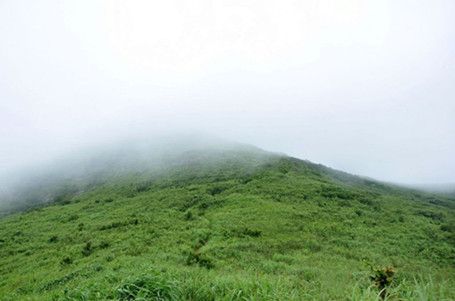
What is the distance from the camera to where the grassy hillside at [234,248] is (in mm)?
5090

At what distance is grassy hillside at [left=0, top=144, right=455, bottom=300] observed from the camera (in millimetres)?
5090

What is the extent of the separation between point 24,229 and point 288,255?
31.7 meters

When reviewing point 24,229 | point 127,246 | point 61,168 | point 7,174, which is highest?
point 127,246

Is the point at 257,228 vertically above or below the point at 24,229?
above

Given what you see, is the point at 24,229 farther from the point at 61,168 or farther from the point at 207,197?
the point at 61,168

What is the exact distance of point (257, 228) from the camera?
19.8 meters

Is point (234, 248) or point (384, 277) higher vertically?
point (384, 277)

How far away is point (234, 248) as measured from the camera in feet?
49.4

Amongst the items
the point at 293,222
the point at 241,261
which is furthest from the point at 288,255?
the point at 293,222

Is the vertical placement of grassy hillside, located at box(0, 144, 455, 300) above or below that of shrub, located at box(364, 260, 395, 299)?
below

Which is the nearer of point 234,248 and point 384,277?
point 384,277

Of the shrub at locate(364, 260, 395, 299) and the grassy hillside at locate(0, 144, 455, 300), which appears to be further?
the grassy hillside at locate(0, 144, 455, 300)

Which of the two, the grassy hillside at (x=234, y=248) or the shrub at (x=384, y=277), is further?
the grassy hillside at (x=234, y=248)

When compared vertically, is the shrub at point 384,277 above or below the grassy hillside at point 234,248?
above
